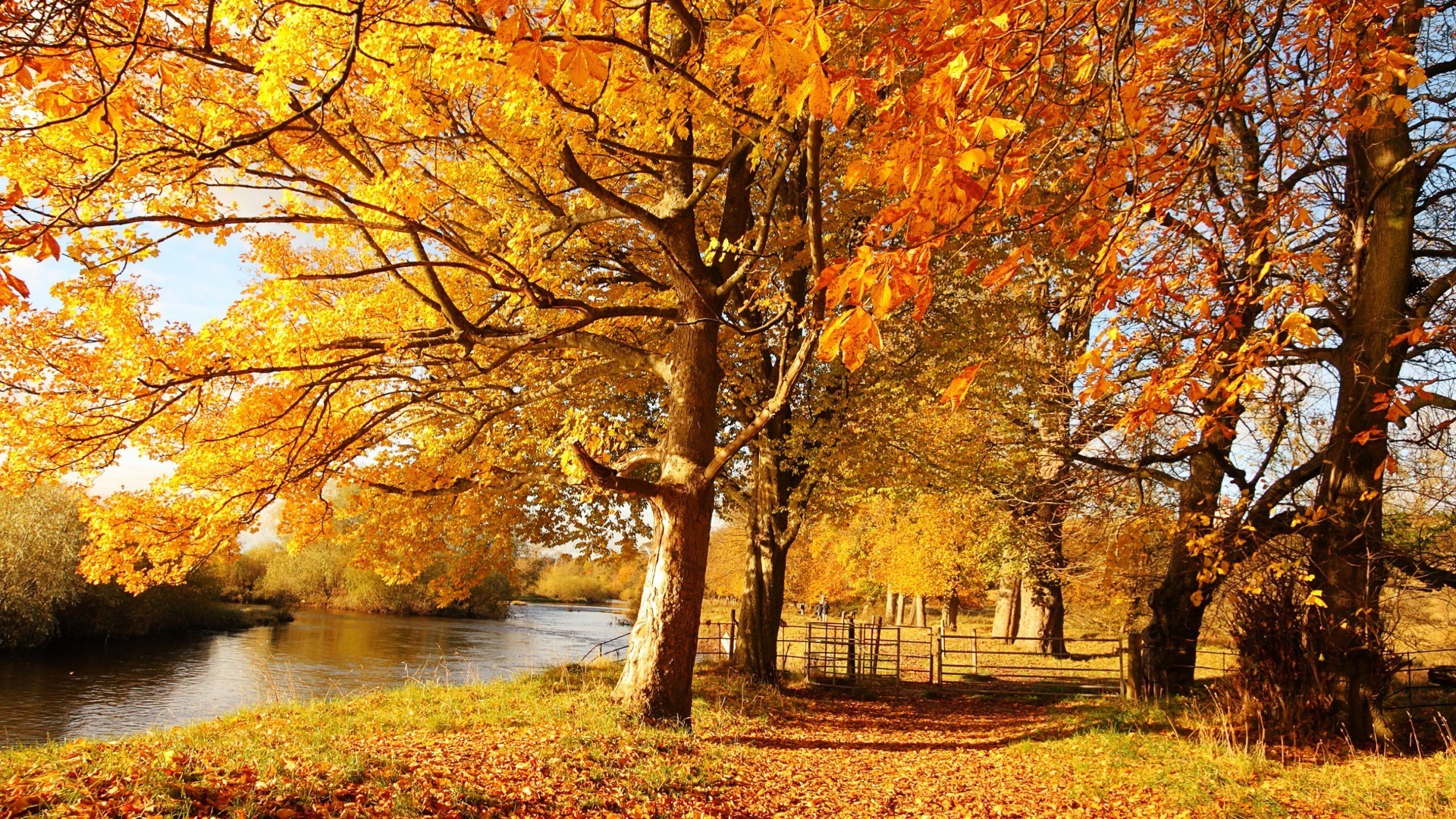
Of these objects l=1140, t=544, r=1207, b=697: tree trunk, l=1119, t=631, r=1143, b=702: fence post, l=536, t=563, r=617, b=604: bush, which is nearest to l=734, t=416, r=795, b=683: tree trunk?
l=1119, t=631, r=1143, b=702: fence post

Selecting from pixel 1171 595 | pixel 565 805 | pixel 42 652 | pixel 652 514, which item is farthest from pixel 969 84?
pixel 42 652

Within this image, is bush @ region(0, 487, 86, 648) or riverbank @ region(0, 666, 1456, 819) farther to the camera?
bush @ region(0, 487, 86, 648)

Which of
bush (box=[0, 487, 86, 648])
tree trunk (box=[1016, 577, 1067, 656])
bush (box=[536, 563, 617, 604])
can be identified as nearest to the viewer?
bush (box=[0, 487, 86, 648])

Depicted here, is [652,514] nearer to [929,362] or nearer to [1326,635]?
[929,362]

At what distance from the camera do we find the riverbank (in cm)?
406

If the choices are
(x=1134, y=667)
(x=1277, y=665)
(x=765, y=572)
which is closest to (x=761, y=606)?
(x=765, y=572)

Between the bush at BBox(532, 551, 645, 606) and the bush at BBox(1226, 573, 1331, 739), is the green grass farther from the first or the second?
the bush at BBox(532, 551, 645, 606)

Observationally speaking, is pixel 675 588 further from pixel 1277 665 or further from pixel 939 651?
pixel 939 651

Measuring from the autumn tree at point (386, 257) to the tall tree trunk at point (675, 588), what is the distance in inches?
1.0

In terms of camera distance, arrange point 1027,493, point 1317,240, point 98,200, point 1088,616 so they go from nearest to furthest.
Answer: point 98,200, point 1317,240, point 1027,493, point 1088,616

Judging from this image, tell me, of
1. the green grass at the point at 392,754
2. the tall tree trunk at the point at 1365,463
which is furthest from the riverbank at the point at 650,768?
the tall tree trunk at the point at 1365,463

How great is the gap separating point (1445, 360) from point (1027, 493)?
629 cm

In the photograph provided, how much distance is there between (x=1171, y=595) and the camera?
11.4 meters

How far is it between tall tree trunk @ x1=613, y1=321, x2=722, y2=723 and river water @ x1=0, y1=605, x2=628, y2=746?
416 cm
